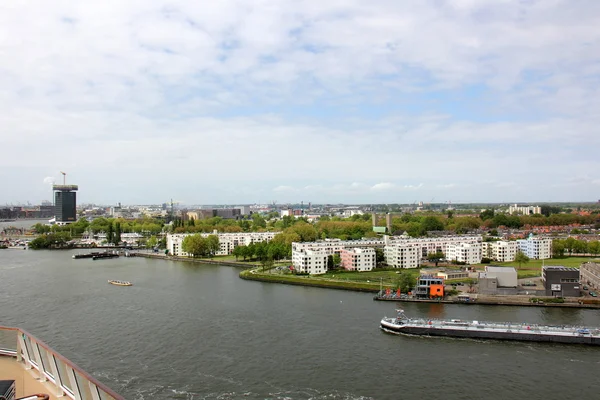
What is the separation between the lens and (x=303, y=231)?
70.2 ft

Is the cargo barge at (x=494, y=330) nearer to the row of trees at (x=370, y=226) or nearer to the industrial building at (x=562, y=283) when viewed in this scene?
the industrial building at (x=562, y=283)

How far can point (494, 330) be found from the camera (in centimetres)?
752

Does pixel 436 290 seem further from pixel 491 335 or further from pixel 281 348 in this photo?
pixel 281 348

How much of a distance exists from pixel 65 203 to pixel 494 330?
3868cm

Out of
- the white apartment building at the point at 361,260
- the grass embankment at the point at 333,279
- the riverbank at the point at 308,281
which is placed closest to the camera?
the riverbank at the point at 308,281

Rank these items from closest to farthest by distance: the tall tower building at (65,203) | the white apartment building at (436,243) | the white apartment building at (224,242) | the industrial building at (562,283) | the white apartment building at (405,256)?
the industrial building at (562,283), the white apartment building at (405,256), the white apartment building at (436,243), the white apartment building at (224,242), the tall tower building at (65,203)

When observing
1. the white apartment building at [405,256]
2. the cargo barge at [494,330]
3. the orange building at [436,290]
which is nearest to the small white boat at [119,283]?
the cargo barge at [494,330]

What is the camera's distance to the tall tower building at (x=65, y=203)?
3888 cm

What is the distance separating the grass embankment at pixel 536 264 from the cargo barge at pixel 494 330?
5.86m

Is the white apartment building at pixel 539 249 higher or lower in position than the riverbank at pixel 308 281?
higher

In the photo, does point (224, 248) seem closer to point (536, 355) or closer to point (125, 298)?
point (125, 298)

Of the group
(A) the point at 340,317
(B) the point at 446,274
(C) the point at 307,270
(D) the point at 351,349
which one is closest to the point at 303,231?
(C) the point at 307,270

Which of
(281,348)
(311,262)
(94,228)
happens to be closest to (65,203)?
(94,228)

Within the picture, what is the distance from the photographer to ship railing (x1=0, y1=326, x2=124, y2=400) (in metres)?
1.56
